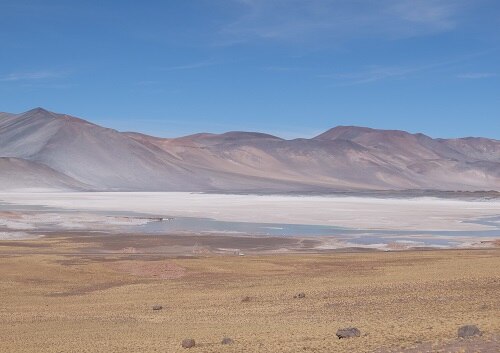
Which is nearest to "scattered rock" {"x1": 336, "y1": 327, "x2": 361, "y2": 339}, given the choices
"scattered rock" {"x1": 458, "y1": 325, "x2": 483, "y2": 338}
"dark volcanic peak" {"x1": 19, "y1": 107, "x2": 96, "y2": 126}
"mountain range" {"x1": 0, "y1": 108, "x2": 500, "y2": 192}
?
"scattered rock" {"x1": 458, "y1": 325, "x2": 483, "y2": 338}

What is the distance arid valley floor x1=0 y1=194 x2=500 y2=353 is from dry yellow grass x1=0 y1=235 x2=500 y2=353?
0.02 m

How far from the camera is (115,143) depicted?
549ft

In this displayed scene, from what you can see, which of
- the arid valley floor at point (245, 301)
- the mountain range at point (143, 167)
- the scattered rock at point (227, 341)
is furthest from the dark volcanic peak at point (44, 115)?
the scattered rock at point (227, 341)

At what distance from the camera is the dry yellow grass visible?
1141cm

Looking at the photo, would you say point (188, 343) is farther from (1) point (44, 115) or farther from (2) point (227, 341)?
(1) point (44, 115)

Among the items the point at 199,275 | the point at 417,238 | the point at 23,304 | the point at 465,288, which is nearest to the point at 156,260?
the point at 199,275

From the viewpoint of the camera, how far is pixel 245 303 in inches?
615

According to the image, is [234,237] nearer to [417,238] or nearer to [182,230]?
[182,230]

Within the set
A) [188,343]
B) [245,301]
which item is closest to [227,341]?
[188,343]

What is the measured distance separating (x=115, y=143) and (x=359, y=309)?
157 m

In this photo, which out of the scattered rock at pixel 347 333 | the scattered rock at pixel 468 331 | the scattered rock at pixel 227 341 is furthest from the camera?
the scattered rock at pixel 227 341

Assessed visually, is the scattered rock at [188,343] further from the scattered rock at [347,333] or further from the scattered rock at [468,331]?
the scattered rock at [468,331]

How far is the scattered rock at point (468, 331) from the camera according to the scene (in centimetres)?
1024

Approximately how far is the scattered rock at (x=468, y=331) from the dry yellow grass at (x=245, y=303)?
16 cm
